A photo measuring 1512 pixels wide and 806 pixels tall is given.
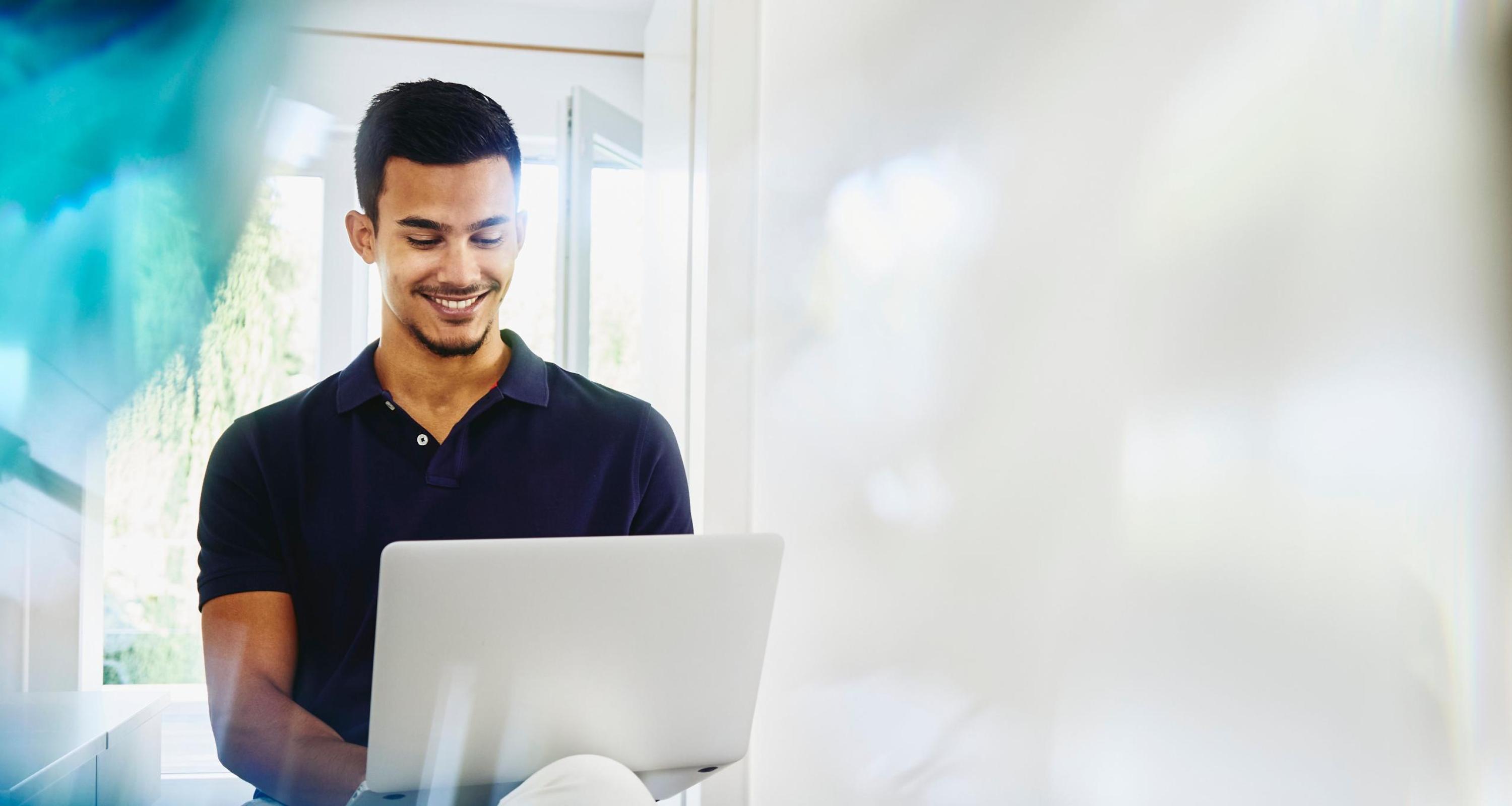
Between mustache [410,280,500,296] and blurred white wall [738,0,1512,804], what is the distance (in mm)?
458

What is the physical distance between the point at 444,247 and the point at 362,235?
0.11 meters

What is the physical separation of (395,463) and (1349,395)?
5.25 ft

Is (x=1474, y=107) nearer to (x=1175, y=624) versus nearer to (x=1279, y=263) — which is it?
(x=1279, y=263)

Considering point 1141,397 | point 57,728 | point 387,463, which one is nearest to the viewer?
point 57,728

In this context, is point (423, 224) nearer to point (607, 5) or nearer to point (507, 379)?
point (507, 379)

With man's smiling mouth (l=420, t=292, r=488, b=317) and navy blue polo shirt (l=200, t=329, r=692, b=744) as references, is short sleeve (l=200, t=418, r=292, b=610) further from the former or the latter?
man's smiling mouth (l=420, t=292, r=488, b=317)

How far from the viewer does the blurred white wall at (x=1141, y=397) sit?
171cm

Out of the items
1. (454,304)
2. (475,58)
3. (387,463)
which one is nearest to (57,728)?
(387,463)

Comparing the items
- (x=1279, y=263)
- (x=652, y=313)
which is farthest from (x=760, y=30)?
(x=1279, y=263)

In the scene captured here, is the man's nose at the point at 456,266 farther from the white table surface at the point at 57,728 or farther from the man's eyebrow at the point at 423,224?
the white table surface at the point at 57,728

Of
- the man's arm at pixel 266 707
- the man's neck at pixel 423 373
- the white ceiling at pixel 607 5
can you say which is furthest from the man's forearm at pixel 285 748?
the white ceiling at pixel 607 5

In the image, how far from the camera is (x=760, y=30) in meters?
1.70

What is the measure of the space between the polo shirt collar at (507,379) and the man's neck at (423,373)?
0.04 ft

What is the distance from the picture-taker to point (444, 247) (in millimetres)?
1467
